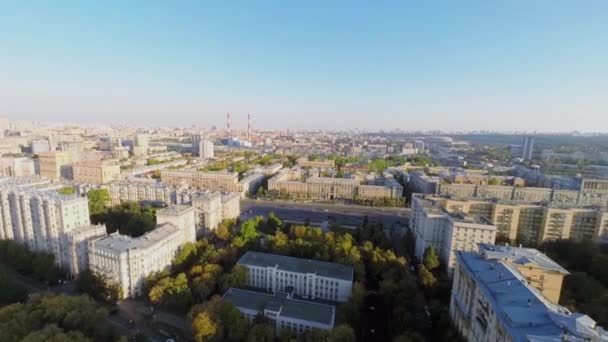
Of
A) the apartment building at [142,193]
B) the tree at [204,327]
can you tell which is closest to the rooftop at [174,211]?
the apartment building at [142,193]

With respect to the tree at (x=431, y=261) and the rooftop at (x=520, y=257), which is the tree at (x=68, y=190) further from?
the rooftop at (x=520, y=257)

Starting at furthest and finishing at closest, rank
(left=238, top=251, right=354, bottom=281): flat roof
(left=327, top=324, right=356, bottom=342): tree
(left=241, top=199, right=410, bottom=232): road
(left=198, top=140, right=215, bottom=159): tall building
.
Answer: (left=198, top=140, right=215, bottom=159): tall building, (left=241, top=199, right=410, bottom=232): road, (left=238, top=251, right=354, bottom=281): flat roof, (left=327, top=324, right=356, bottom=342): tree

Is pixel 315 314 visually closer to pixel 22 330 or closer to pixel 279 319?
pixel 279 319

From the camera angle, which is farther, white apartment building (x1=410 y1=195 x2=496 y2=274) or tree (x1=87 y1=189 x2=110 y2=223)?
tree (x1=87 y1=189 x2=110 y2=223)

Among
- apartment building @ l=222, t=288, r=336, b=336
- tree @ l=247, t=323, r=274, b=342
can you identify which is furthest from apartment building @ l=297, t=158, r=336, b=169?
tree @ l=247, t=323, r=274, b=342

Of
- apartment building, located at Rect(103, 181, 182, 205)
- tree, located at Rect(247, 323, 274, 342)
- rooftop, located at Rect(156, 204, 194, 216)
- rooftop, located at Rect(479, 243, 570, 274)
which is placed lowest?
tree, located at Rect(247, 323, 274, 342)

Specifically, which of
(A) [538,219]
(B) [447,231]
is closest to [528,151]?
(A) [538,219]

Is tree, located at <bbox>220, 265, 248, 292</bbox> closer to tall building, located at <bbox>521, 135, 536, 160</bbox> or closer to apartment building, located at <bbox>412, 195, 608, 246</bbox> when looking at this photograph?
apartment building, located at <bbox>412, 195, 608, 246</bbox>
